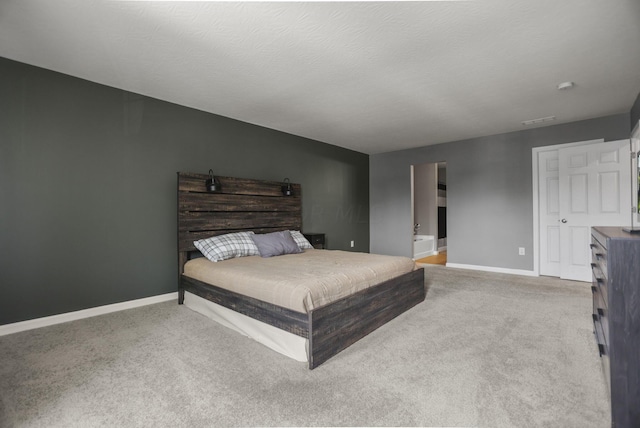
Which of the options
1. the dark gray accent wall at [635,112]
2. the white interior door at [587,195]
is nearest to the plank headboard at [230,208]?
the white interior door at [587,195]

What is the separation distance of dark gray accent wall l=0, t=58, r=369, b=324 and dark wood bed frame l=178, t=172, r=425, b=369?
21 centimetres

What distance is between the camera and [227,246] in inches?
137

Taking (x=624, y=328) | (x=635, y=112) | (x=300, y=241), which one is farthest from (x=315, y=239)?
(x=635, y=112)

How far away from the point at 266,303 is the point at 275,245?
4.95 feet

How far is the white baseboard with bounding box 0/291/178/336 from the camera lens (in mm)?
2607

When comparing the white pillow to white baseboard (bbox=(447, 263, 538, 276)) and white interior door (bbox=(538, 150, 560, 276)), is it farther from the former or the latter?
white interior door (bbox=(538, 150, 560, 276))

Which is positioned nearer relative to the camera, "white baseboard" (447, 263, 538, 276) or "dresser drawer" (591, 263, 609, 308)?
"dresser drawer" (591, 263, 609, 308)

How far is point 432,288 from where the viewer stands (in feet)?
13.2

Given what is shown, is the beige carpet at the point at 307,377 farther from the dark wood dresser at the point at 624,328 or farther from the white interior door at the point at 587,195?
the white interior door at the point at 587,195

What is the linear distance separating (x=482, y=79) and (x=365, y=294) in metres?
2.45

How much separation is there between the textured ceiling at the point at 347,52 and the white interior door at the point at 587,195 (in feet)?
2.00

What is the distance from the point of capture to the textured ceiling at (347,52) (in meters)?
2.01

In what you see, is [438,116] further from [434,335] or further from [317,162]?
[434,335]

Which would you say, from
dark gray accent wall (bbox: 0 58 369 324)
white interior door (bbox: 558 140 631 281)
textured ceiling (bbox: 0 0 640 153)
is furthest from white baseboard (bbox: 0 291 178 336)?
white interior door (bbox: 558 140 631 281)
